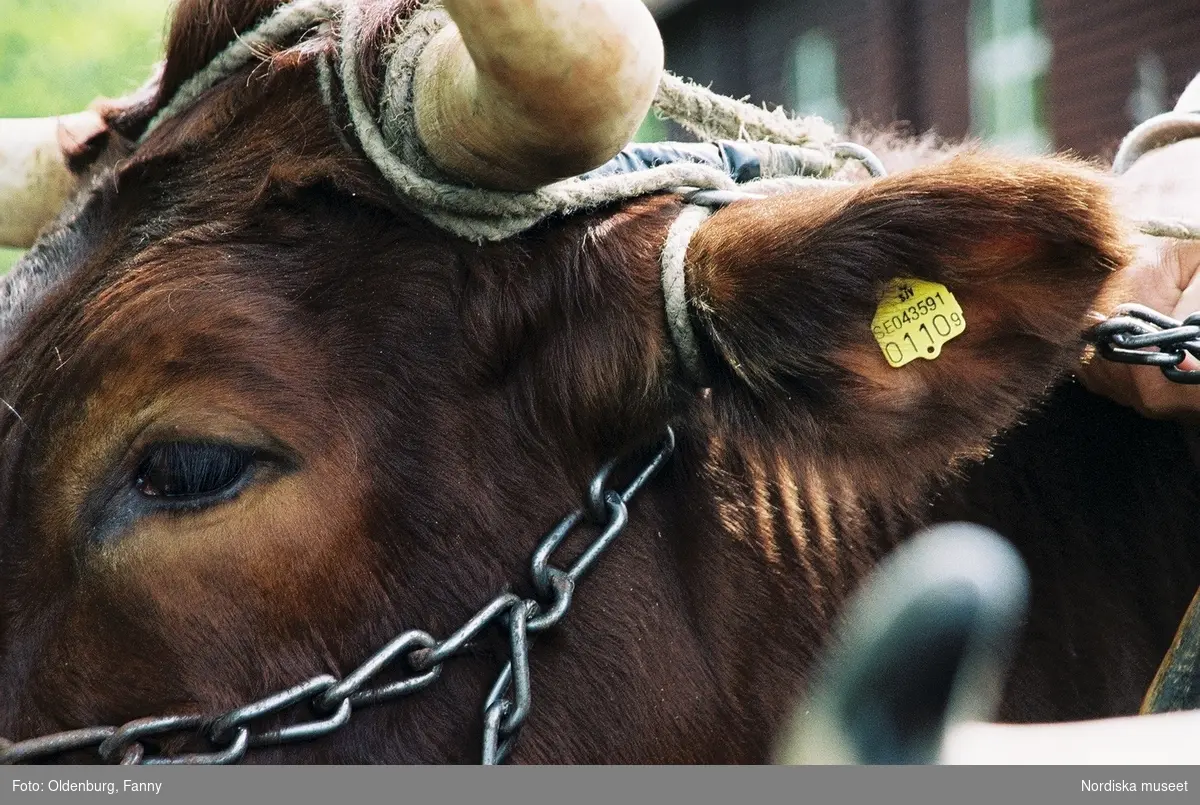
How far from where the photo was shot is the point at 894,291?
1.88 meters

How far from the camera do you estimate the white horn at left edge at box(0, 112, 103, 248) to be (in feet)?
8.70

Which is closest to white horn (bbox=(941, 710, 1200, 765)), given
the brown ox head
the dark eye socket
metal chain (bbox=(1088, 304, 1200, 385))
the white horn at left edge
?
the brown ox head

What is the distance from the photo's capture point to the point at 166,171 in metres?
2.09

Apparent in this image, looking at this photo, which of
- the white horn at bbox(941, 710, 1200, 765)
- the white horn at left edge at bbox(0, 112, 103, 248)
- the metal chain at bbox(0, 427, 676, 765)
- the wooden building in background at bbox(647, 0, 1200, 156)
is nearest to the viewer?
the white horn at bbox(941, 710, 1200, 765)

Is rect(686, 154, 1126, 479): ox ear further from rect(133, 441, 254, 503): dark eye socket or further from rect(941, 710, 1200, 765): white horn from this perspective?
rect(133, 441, 254, 503): dark eye socket

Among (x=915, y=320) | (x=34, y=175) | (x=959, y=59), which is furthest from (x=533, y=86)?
(x=959, y=59)

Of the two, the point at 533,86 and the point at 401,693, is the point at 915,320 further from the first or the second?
the point at 401,693

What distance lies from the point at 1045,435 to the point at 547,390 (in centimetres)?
105

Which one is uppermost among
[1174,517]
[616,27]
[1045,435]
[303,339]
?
[616,27]

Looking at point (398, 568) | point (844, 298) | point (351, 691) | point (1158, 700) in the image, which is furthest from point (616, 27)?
point (1158, 700)

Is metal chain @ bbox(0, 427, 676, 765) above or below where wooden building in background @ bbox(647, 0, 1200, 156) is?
above

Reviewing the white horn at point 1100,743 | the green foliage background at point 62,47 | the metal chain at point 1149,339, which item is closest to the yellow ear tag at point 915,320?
the metal chain at point 1149,339

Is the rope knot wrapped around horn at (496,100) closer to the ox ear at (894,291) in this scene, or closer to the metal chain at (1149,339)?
the ox ear at (894,291)

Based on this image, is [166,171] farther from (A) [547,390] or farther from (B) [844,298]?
(B) [844,298]
